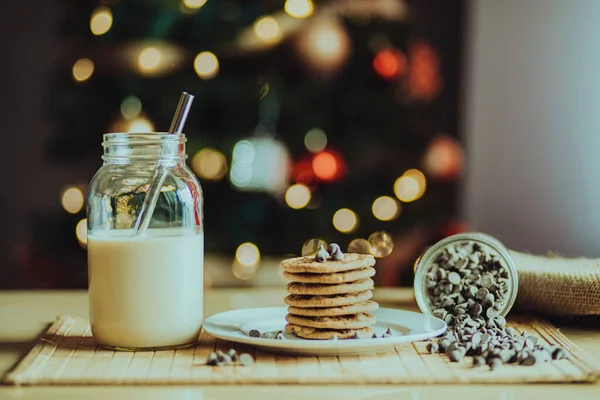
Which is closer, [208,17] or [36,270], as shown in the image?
[208,17]

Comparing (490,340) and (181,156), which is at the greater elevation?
(181,156)

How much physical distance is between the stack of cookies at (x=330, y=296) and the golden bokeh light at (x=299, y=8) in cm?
208

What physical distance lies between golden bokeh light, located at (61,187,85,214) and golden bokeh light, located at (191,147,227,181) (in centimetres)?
50

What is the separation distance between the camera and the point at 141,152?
129cm

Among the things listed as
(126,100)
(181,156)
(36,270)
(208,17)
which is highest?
(208,17)

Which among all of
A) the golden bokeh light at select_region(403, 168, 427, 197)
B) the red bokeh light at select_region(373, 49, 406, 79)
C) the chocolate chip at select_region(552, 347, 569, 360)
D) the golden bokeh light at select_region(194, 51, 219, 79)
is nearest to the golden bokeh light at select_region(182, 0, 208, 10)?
the golden bokeh light at select_region(194, 51, 219, 79)

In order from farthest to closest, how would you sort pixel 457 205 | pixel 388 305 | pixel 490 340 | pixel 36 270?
pixel 457 205, pixel 36 270, pixel 388 305, pixel 490 340

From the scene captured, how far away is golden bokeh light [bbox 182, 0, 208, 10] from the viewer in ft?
9.83

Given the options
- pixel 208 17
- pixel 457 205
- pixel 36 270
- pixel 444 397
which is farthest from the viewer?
pixel 457 205

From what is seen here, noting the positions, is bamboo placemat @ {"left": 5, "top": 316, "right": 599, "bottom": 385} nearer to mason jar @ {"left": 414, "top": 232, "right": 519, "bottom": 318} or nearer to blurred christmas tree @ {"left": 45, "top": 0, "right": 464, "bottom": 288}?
mason jar @ {"left": 414, "top": 232, "right": 519, "bottom": 318}

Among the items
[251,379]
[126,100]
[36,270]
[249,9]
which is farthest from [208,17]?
[251,379]

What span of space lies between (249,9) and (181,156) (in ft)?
5.92

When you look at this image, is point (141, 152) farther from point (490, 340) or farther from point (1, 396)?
point (490, 340)

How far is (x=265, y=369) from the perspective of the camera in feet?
3.75
